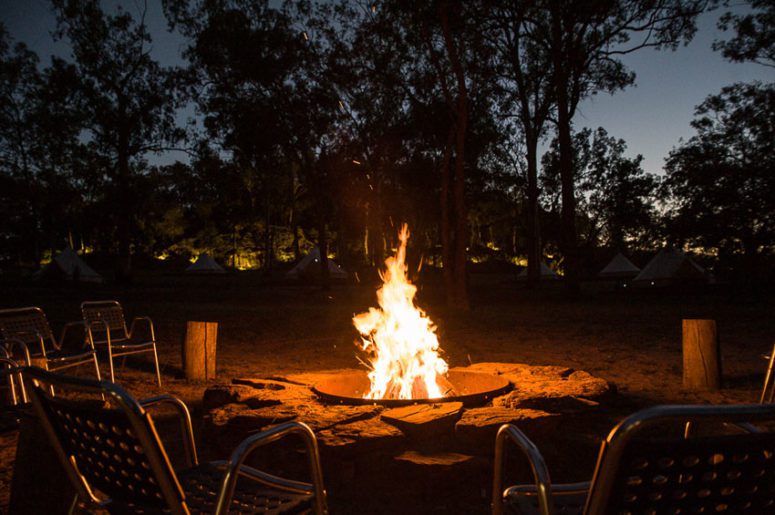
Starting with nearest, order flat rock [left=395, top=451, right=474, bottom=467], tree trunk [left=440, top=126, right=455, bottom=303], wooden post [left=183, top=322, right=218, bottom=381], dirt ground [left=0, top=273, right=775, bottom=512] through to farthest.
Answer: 1. flat rock [left=395, top=451, right=474, bottom=467]
2. dirt ground [left=0, top=273, right=775, bottom=512]
3. wooden post [left=183, top=322, right=218, bottom=381]
4. tree trunk [left=440, top=126, right=455, bottom=303]

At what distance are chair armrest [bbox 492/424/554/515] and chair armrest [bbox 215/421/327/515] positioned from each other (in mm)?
660

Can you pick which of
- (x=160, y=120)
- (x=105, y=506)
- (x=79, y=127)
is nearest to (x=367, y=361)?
(x=105, y=506)

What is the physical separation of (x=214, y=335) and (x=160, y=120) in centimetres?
2255

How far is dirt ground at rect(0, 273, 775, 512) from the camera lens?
6.57 metres

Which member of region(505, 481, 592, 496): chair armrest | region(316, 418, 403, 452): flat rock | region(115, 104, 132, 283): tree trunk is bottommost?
region(316, 418, 403, 452): flat rock

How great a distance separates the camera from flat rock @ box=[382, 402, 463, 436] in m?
4.01

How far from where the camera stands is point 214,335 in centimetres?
725

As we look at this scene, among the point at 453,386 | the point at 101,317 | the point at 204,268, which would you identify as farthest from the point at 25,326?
the point at 204,268

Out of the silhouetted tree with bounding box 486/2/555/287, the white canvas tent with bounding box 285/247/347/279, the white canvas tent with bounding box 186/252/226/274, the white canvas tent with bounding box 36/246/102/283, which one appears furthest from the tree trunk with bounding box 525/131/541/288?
the white canvas tent with bounding box 186/252/226/274

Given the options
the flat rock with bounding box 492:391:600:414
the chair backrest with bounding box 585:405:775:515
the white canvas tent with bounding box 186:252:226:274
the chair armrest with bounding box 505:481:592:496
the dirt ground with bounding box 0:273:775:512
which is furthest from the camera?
the white canvas tent with bounding box 186:252:226:274

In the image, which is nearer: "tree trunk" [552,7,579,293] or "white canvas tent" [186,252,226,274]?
"tree trunk" [552,7,579,293]

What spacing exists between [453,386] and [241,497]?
3757 mm

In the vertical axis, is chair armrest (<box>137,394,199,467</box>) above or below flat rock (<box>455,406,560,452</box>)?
above

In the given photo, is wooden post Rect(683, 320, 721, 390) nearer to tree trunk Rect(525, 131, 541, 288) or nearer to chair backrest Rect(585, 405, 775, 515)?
chair backrest Rect(585, 405, 775, 515)
